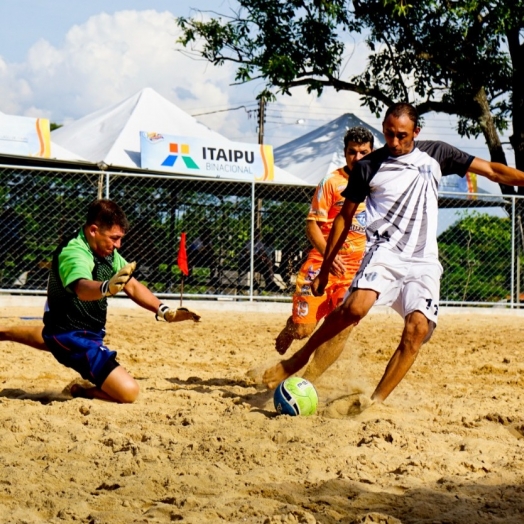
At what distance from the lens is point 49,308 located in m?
5.98

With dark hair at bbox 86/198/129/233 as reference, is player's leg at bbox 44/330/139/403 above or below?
below

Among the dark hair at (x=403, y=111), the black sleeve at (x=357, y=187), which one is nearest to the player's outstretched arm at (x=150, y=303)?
the black sleeve at (x=357, y=187)

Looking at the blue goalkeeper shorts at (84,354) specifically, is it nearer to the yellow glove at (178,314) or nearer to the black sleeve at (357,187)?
the yellow glove at (178,314)

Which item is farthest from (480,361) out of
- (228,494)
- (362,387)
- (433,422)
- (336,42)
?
(336,42)

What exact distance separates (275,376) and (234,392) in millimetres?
367

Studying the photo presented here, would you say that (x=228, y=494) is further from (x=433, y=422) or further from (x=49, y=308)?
(x=49, y=308)

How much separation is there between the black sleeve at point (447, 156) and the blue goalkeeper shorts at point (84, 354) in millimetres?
2547

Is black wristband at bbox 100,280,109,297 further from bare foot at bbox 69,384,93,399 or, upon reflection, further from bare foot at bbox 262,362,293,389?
bare foot at bbox 262,362,293,389

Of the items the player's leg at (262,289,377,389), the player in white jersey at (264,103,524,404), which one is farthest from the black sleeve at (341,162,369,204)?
the player's leg at (262,289,377,389)

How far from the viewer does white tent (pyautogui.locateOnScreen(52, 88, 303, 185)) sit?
15.5 meters

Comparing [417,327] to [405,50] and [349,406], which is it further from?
[405,50]

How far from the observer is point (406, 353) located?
524cm

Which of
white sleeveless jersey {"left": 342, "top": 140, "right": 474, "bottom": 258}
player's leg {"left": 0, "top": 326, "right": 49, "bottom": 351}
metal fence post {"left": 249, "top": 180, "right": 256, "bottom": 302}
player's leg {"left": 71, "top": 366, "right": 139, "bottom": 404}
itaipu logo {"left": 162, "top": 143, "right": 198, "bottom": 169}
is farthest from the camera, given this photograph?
itaipu logo {"left": 162, "top": 143, "right": 198, "bottom": 169}

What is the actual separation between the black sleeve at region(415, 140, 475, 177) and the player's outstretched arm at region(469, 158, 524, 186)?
55 millimetres
